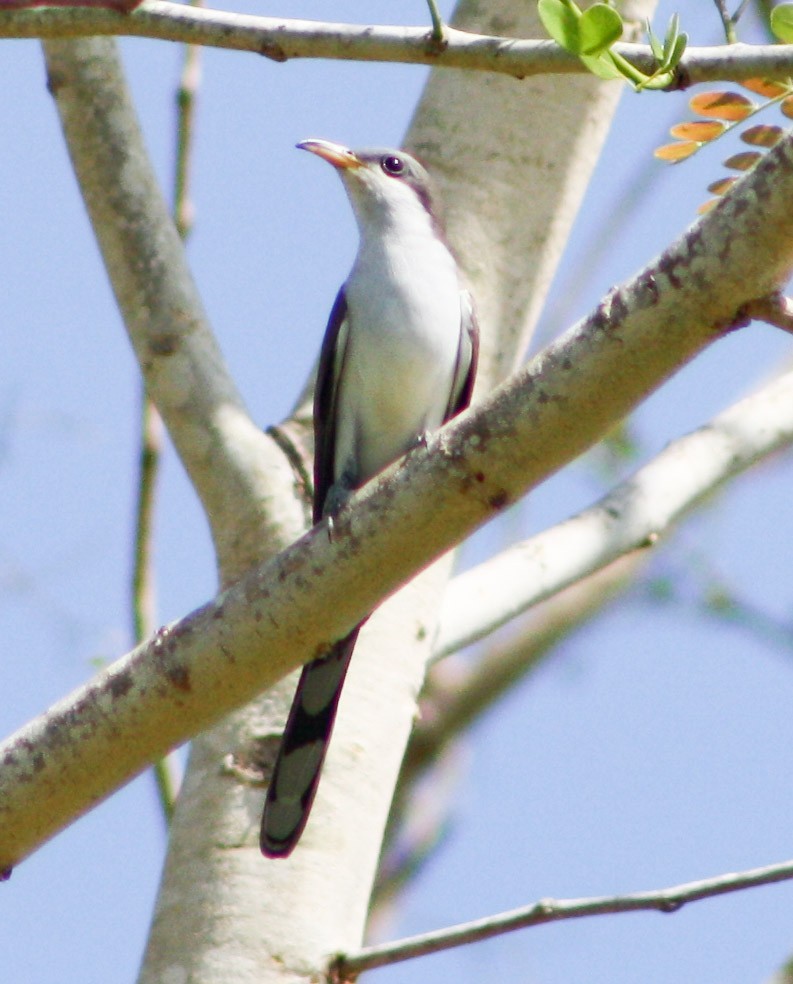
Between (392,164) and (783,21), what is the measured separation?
2994 millimetres

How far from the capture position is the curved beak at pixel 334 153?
17.6 feet

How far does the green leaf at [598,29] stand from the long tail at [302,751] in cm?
179

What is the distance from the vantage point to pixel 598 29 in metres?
2.31

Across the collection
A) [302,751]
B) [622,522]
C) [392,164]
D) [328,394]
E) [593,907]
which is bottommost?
[593,907]

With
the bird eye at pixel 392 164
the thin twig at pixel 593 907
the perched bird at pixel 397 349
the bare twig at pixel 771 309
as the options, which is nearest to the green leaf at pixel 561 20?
the bare twig at pixel 771 309

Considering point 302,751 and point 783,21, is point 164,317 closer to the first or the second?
point 302,751

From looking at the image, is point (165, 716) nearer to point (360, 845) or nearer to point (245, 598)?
point (245, 598)

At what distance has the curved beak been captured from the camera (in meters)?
5.36

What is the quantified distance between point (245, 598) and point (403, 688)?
1375 mm

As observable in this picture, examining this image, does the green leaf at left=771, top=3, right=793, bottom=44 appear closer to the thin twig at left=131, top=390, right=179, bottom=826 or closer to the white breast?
the white breast

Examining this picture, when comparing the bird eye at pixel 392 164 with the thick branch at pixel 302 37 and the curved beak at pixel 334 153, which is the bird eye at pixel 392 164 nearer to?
the curved beak at pixel 334 153

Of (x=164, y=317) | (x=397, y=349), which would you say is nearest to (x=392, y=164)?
(x=397, y=349)

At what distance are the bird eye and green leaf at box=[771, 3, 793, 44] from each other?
2792 millimetres

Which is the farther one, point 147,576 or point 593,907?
point 147,576
